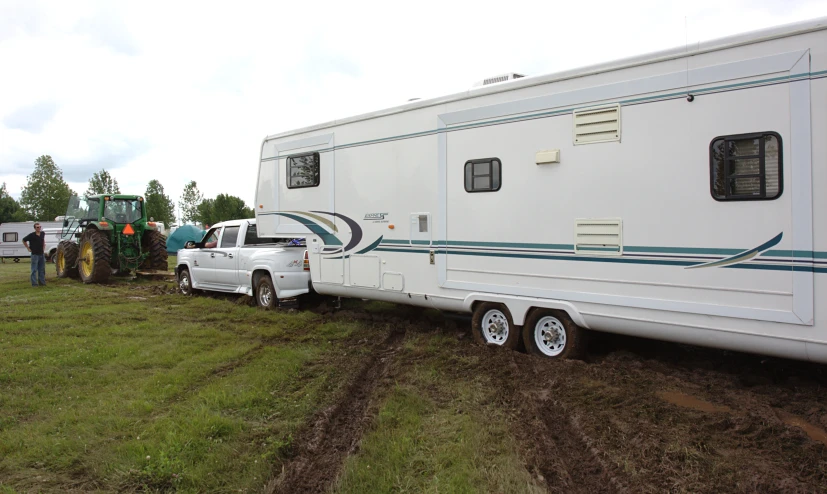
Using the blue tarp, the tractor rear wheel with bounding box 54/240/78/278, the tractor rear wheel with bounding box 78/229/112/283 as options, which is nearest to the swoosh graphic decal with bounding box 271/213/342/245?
the tractor rear wheel with bounding box 78/229/112/283

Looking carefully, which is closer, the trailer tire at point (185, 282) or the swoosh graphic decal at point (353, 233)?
the swoosh graphic decal at point (353, 233)

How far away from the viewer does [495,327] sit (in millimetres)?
6672

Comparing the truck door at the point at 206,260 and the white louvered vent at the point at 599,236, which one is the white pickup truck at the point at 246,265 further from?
the white louvered vent at the point at 599,236

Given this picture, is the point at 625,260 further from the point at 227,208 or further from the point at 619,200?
the point at 227,208

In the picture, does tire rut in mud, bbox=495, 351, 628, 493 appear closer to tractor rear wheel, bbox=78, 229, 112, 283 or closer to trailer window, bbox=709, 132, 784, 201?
trailer window, bbox=709, 132, 784, 201

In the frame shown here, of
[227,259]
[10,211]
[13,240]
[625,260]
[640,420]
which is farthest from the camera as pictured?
[10,211]

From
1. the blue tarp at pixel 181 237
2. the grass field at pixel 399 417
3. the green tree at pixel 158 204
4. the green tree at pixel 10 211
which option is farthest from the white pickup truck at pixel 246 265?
the green tree at pixel 10 211

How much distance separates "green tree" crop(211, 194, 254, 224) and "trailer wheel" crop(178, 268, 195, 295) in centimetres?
3010

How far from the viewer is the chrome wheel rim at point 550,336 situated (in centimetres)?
609

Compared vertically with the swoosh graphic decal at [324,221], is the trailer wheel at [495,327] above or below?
below

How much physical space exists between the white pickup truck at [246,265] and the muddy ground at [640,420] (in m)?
3.50

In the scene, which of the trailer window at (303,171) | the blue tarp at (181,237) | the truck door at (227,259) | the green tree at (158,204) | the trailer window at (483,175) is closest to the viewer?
the trailer window at (483,175)

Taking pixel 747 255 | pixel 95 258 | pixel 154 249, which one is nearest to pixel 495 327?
pixel 747 255

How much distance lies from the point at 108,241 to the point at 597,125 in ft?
45.6
